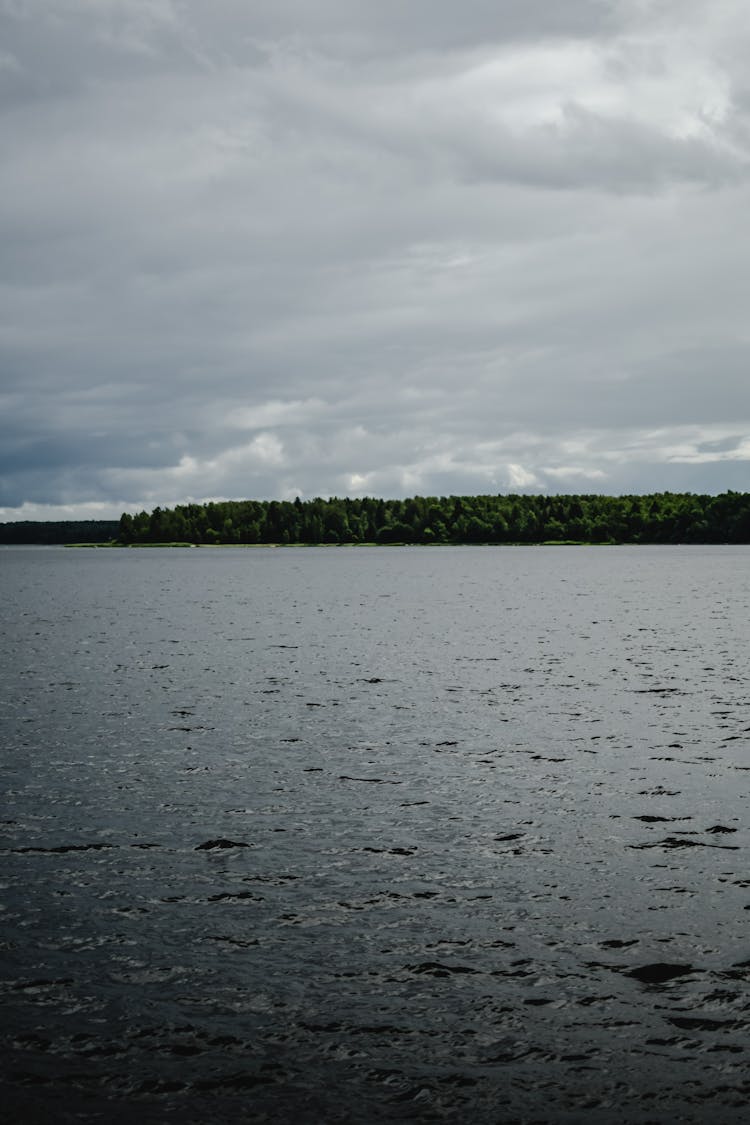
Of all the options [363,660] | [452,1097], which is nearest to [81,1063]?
[452,1097]

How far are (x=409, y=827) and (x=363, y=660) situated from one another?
32497mm

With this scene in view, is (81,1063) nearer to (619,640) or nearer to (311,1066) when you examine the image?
(311,1066)

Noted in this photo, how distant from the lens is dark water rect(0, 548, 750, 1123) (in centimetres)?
1098

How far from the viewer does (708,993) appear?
512 inches

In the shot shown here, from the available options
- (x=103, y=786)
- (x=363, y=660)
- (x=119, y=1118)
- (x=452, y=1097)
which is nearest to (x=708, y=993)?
(x=452, y=1097)

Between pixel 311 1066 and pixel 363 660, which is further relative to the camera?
pixel 363 660

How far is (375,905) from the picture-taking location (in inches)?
640

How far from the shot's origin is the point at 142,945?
14609mm

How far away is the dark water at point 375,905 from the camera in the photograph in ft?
36.0

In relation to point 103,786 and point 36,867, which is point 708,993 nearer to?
point 36,867

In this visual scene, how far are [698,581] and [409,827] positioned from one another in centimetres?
Result: 13190

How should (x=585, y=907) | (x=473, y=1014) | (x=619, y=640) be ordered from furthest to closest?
(x=619, y=640) < (x=585, y=907) < (x=473, y=1014)

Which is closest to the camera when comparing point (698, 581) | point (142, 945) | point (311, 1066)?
point (311, 1066)

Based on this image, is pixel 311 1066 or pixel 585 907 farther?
pixel 585 907
